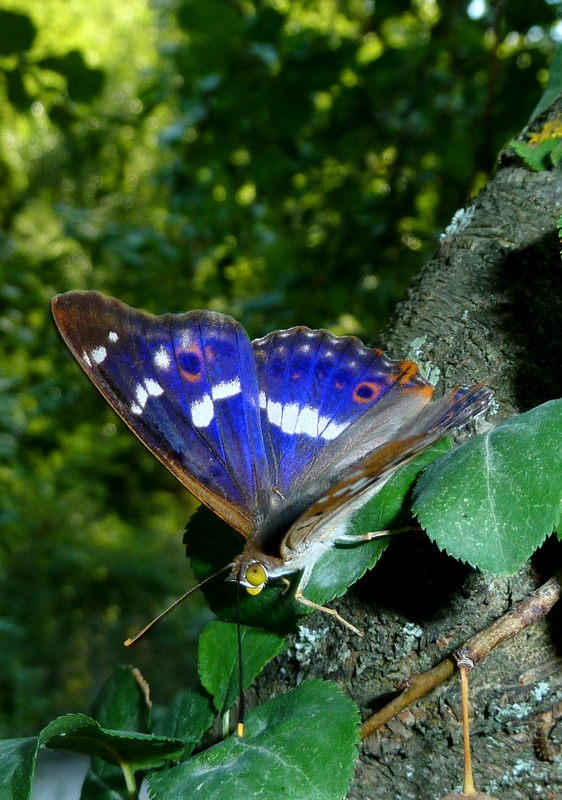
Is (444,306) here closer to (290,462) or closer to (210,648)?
(290,462)

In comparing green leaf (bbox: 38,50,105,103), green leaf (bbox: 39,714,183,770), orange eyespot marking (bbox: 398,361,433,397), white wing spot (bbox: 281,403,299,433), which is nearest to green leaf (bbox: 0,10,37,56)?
green leaf (bbox: 38,50,105,103)

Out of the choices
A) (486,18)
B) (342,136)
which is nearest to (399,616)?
(342,136)

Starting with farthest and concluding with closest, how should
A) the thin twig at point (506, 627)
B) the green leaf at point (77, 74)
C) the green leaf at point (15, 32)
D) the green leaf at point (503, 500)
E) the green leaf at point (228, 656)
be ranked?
the green leaf at point (77, 74) → the green leaf at point (15, 32) → the green leaf at point (228, 656) → the thin twig at point (506, 627) → the green leaf at point (503, 500)

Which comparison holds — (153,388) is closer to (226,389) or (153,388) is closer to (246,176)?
(226,389)

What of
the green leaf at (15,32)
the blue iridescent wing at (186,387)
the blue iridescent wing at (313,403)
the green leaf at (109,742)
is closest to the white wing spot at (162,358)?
the blue iridescent wing at (186,387)

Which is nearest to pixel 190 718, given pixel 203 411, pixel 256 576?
pixel 256 576

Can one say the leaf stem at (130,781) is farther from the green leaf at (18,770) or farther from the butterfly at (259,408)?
the butterfly at (259,408)
